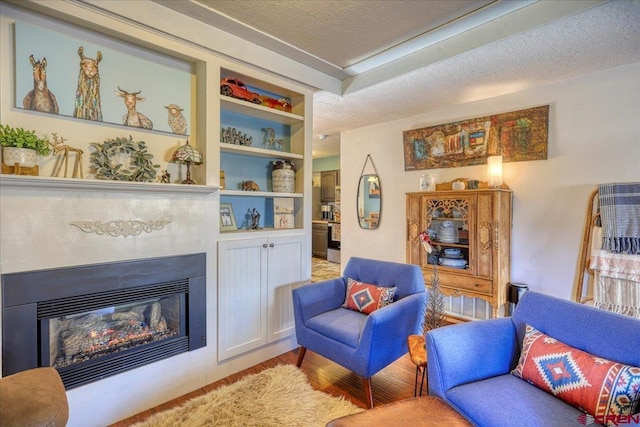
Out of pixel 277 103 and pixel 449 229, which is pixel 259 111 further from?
pixel 449 229

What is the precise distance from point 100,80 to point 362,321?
7.59ft

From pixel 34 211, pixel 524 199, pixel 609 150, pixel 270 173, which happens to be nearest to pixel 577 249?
pixel 524 199

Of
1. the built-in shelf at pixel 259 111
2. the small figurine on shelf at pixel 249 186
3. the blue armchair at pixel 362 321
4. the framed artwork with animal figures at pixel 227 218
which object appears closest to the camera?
the blue armchair at pixel 362 321

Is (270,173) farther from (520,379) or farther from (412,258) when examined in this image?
(520,379)

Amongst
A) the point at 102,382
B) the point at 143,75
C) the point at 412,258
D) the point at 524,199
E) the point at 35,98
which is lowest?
the point at 102,382

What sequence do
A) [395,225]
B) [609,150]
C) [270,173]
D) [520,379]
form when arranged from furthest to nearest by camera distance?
[395,225] < [270,173] < [609,150] < [520,379]

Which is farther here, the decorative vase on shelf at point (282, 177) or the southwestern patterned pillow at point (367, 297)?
the decorative vase on shelf at point (282, 177)

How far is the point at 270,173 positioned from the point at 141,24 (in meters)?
1.45

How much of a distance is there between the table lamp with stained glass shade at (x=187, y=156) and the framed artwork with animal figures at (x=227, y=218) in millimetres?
472

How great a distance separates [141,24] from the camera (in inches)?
75.6

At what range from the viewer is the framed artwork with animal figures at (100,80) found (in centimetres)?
170

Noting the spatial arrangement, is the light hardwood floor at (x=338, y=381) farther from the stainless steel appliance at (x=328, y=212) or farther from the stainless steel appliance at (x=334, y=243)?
the stainless steel appliance at (x=328, y=212)

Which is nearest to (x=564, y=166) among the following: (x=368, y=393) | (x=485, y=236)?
(x=485, y=236)

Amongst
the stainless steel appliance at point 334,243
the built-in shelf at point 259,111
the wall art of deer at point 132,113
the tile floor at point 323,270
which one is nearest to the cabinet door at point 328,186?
the stainless steel appliance at point 334,243
